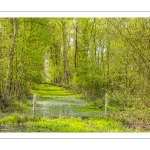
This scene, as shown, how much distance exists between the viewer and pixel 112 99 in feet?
48.3

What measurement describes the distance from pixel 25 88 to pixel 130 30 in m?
3.42

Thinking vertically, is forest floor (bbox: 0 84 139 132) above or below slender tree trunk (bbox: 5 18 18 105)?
below

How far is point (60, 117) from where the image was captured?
1419cm

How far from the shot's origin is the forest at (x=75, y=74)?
44.8 ft

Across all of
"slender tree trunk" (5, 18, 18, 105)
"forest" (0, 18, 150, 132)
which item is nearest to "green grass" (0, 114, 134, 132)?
"forest" (0, 18, 150, 132)

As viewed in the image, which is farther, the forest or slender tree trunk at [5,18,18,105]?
slender tree trunk at [5,18,18,105]

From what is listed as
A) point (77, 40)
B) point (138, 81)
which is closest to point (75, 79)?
point (77, 40)

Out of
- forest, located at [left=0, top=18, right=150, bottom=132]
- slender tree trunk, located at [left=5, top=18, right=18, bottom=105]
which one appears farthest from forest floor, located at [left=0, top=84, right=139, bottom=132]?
slender tree trunk, located at [left=5, top=18, right=18, bottom=105]

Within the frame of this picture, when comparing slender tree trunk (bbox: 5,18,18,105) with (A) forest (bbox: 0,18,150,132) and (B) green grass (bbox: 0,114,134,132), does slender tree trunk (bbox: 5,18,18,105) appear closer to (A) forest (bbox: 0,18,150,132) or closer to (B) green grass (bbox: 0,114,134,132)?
(A) forest (bbox: 0,18,150,132)

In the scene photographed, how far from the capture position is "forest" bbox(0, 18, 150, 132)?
44.8 feet

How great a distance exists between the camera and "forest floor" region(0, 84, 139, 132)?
13.7 metres

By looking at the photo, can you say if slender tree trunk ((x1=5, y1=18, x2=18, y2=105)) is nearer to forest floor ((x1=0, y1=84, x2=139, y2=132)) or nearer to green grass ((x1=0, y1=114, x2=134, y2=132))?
forest floor ((x1=0, y1=84, x2=139, y2=132))
